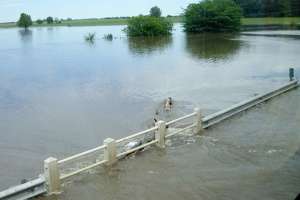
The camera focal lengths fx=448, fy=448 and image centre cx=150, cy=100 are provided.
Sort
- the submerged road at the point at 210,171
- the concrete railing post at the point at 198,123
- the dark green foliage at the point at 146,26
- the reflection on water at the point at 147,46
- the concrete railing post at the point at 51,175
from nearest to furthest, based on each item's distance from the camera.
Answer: the concrete railing post at the point at 51,175
the submerged road at the point at 210,171
the concrete railing post at the point at 198,123
the reflection on water at the point at 147,46
the dark green foliage at the point at 146,26

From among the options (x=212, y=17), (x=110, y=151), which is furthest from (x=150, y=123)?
(x=212, y=17)

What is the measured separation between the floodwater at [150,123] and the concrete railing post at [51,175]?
11.0 inches

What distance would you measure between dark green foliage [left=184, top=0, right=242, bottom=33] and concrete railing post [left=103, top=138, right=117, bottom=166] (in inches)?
3501

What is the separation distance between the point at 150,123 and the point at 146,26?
258ft

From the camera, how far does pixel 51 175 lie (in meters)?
10.3

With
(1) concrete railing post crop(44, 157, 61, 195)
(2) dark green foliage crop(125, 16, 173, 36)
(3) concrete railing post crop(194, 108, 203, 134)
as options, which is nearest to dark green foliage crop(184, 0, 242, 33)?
(2) dark green foliage crop(125, 16, 173, 36)

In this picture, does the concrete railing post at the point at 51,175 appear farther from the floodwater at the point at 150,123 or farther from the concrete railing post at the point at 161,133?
the concrete railing post at the point at 161,133

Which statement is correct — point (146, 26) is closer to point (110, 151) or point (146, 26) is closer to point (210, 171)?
point (110, 151)

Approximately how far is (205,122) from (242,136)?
1.46 metres

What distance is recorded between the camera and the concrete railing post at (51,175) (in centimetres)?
1023

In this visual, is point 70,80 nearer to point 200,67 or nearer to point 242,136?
point 200,67

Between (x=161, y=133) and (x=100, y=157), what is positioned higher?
(x=161, y=133)

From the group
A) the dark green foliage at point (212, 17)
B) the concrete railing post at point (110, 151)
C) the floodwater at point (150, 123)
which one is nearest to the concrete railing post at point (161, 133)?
the floodwater at point (150, 123)

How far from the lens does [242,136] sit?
1513 cm
